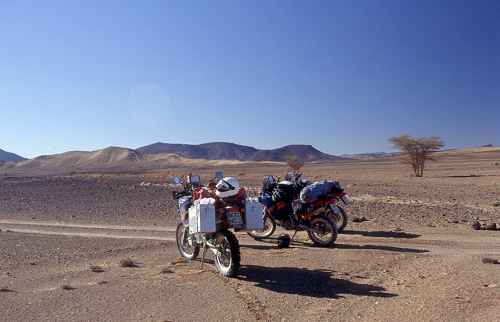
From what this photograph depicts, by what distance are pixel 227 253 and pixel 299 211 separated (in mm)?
4042

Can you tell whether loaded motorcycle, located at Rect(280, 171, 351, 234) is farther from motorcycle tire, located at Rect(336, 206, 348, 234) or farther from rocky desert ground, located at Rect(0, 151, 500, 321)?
rocky desert ground, located at Rect(0, 151, 500, 321)

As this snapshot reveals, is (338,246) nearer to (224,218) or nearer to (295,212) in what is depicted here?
(295,212)

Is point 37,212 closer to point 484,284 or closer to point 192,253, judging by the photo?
point 192,253

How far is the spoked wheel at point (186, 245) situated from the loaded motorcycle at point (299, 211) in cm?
234

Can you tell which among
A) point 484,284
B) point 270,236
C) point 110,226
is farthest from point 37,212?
point 484,284

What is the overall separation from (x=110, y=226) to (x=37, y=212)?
8.58 metres

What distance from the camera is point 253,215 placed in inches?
Answer: 366

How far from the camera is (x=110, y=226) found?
710 inches

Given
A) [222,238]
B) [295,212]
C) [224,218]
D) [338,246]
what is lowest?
[338,246]

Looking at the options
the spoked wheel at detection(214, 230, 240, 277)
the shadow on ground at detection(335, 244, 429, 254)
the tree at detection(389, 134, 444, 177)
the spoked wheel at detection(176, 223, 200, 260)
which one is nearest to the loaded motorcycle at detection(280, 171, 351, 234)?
the shadow on ground at detection(335, 244, 429, 254)

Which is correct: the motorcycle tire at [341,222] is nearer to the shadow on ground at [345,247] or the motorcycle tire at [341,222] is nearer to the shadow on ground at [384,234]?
the shadow on ground at [384,234]

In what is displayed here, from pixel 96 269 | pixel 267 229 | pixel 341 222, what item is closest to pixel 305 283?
pixel 96 269

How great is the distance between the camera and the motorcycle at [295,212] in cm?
1200

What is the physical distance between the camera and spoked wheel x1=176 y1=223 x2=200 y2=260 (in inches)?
413
